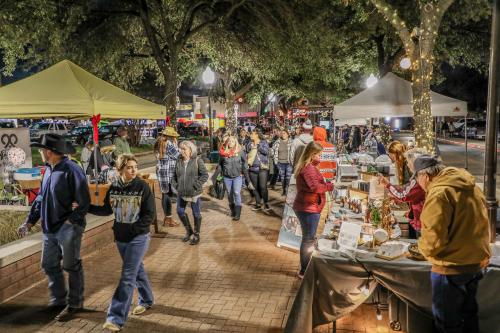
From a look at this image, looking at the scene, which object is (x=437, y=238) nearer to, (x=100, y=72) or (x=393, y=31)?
(x=100, y=72)

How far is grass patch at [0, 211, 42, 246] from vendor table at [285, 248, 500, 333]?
184 inches

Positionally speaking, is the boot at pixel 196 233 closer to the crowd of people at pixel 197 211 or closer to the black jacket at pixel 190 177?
the crowd of people at pixel 197 211

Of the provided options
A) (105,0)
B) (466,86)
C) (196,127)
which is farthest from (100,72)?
(466,86)

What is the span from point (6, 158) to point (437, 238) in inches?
332

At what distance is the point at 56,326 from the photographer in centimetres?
484

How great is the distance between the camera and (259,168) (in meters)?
10.6

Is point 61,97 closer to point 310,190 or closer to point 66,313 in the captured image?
point 66,313

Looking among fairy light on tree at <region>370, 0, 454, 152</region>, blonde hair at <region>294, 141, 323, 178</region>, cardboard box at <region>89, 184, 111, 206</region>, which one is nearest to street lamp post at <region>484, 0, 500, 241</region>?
blonde hair at <region>294, 141, 323, 178</region>

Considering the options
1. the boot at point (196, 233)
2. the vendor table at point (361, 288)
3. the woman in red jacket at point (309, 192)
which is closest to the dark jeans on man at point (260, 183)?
the boot at point (196, 233)

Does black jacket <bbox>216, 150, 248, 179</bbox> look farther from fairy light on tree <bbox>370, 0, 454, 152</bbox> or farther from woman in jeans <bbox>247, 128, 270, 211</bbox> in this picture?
fairy light on tree <bbox>370, 0, 454, 152</bbox>

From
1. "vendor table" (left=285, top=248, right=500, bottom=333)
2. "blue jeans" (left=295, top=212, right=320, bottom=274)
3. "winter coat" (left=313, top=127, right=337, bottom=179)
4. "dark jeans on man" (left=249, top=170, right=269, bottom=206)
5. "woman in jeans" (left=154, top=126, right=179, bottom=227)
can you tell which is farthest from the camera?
"dark jeans on man" (left=249, top=170, right=269, bottom=206)

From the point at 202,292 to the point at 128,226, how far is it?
5.43 feet

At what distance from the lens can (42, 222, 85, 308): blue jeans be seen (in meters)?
5.00

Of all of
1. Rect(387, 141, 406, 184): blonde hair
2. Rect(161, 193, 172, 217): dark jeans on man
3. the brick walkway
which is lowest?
the brick walkway
